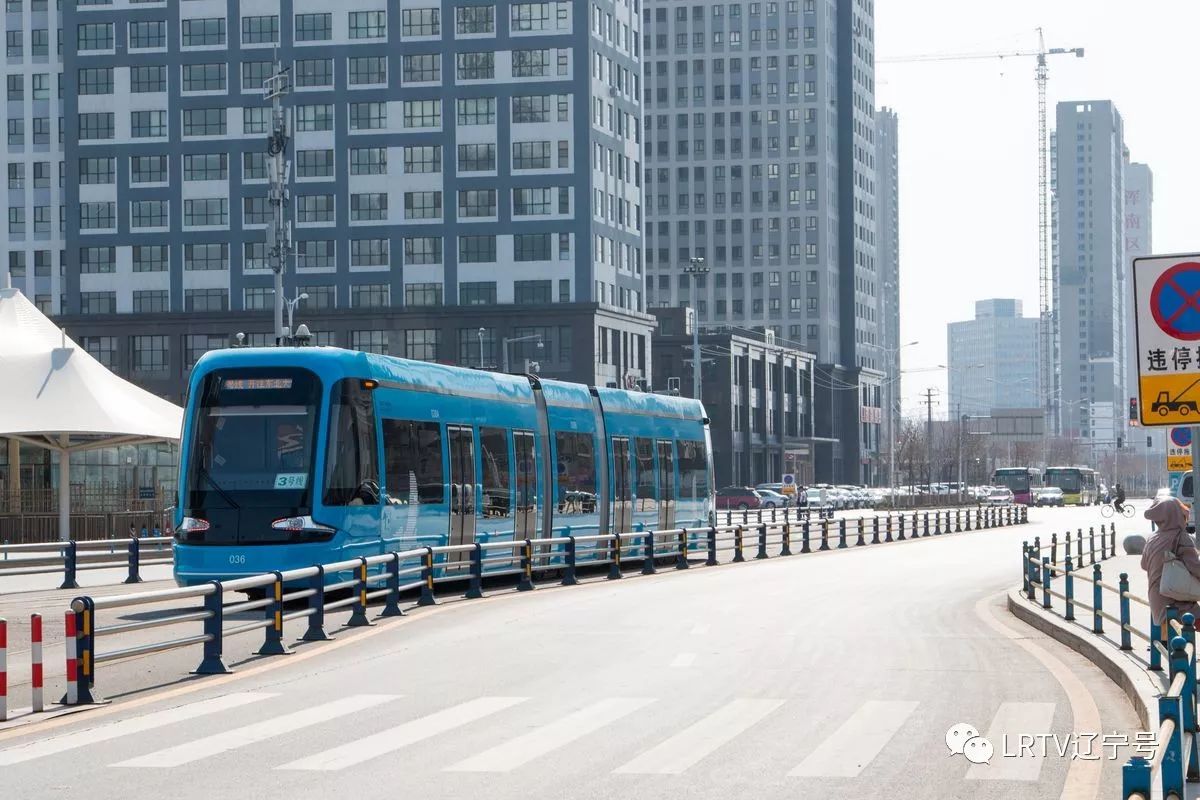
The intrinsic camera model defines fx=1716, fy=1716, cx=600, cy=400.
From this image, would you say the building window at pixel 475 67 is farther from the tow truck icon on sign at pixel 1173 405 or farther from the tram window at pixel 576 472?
the tow truck icon on sign at pixel 1173 405

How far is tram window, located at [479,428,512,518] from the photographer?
93.5 ft

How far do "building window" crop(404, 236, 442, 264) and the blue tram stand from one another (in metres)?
63.8

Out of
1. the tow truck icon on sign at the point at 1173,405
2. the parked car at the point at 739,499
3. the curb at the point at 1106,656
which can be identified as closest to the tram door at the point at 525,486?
the curb at the point at 1106,656

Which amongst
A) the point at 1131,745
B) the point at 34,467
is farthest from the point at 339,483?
the point at 34,467

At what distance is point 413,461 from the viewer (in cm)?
2553

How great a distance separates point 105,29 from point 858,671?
88535 millimetres

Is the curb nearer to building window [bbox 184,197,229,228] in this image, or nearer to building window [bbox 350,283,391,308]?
building window [bbox 350,283,391,308]

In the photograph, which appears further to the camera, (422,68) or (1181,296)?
(422,68)

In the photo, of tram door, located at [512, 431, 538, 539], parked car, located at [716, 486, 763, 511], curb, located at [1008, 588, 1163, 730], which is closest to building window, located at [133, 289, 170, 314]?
parked car, located at [716, 486, 763, 511]

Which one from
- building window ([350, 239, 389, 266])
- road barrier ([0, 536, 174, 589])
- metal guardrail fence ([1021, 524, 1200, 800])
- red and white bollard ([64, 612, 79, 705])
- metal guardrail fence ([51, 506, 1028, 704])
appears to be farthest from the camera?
building window ([350, 239, 389, 266])

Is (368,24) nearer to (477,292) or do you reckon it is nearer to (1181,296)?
(477,292)

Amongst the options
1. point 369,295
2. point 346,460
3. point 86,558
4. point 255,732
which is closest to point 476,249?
point 369,295

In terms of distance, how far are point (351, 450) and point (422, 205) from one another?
72.4m

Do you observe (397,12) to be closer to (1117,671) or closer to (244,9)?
(244,9)
